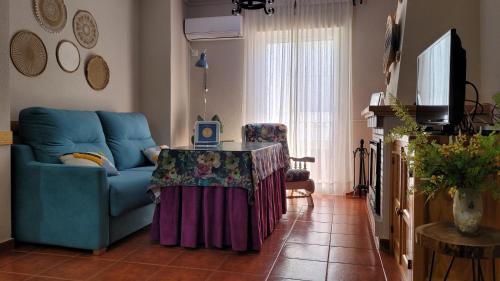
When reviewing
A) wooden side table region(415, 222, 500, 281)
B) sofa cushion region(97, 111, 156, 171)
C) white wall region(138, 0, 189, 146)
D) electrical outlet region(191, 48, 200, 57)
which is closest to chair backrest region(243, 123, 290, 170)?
white wall region(138, 0, 189, 146)

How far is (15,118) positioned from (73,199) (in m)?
1.00

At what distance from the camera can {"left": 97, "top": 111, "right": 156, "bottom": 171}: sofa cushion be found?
12.1 feet

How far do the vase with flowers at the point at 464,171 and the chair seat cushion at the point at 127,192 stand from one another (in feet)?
6.61

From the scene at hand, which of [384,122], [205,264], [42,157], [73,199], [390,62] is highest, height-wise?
[390,62]

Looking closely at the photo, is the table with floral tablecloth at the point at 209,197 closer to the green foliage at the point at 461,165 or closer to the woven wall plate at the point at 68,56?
the green foliage at the point at 461,165

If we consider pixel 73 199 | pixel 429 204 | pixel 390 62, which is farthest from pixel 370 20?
pixel 73 199

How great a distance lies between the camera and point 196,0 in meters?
5.33

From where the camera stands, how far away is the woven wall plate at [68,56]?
11.5ft

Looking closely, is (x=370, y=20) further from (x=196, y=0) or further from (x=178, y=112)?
(x=178, y=112)

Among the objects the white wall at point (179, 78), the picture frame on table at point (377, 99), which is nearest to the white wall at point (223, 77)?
the white wall at point (179, 78)

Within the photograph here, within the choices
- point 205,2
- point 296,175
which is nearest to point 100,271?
point 296,175

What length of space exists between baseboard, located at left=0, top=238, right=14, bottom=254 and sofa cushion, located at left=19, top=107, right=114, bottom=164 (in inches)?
24.0

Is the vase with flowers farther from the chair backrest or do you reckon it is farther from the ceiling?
the ceiling

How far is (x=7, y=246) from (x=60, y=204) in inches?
19.1
